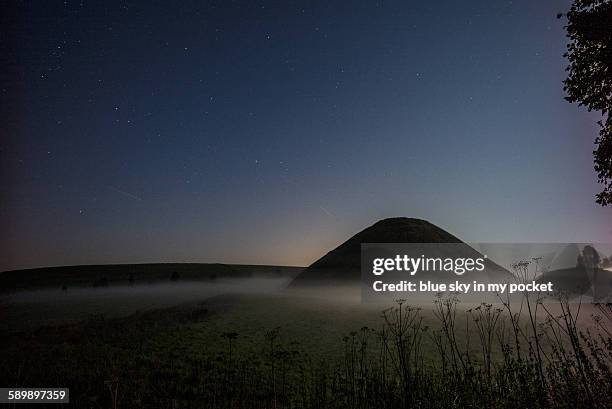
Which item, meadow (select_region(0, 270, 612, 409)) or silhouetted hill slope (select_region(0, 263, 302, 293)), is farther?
silhouetted hill slope (select_region(0, 263, 302, 293))

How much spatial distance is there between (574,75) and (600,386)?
9669mm

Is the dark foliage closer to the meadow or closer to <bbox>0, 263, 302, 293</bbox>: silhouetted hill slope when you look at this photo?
the meadow

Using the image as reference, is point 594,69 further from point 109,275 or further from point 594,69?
point 109,275

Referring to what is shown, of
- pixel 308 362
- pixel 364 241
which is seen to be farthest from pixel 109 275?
pixel 308 362

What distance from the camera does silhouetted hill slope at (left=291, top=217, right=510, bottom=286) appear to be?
59.4 meters

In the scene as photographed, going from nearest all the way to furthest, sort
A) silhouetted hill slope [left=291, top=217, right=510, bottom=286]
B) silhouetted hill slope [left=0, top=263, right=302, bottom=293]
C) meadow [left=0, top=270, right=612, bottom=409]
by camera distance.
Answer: meadow [left=0, top=270, right=612, bottom=409]
silhouetted hill slope [left=291, top=217, right=510, bottom=286]
silhouetted hill slope [left=0, top=263, right=302, bottom=293]

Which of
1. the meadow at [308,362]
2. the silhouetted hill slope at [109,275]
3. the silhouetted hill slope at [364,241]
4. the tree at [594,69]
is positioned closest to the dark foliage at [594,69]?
the tree at [594,69]

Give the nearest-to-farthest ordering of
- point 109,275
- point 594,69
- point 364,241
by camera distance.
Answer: point 594,69
point 364,241
point 109,275

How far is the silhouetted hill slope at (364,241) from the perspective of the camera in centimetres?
5944

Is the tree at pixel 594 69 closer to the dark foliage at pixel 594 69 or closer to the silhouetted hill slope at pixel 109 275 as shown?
the dark foliage at pixel 594 69

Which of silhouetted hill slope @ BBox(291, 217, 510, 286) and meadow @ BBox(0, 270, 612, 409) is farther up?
silhouetted hill slope @ BBox(291, 217, 510, 286)

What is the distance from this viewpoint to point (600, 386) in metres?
6.52

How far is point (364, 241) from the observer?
67812 mm

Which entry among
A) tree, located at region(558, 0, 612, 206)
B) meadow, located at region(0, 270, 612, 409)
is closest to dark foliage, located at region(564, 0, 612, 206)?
tree, located at region(558, 0, 612, 206)
